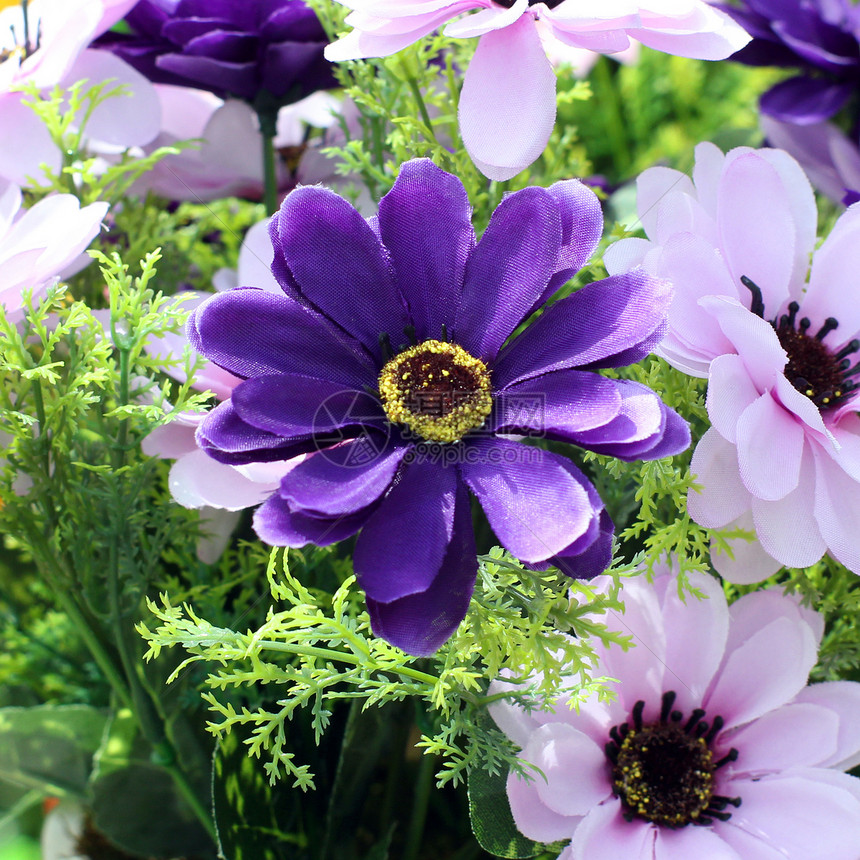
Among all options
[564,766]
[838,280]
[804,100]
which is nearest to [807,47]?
[804,100]

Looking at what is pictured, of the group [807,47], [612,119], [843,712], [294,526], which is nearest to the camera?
[294,526]

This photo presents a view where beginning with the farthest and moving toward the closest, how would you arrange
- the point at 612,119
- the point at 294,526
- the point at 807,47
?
the point at 612,119 → the point at 807,47 → the point at 294,526

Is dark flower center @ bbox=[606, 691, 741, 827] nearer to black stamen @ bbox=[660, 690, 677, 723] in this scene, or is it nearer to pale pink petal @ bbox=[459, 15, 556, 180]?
black stamen @ bbox=[660, 690, 677, 723]

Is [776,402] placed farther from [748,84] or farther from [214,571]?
[748,84]

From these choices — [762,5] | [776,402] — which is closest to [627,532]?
[776,402]

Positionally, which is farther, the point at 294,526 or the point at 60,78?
the point at 60,78

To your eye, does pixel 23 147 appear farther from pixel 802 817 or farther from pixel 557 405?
pixel 802 817

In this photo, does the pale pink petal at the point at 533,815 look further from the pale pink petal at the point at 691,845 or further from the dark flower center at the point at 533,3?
the dark flower center at the point at 533,3
